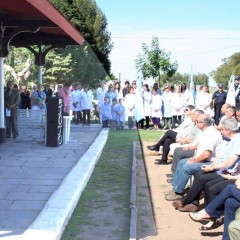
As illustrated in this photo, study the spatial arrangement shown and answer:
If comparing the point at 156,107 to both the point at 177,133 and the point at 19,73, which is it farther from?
the point at 19,73

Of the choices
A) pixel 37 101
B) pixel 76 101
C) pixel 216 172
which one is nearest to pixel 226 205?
pixel 216 172

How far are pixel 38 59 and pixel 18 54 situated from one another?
65.4ft

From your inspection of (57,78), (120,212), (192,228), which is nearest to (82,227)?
(120,212)

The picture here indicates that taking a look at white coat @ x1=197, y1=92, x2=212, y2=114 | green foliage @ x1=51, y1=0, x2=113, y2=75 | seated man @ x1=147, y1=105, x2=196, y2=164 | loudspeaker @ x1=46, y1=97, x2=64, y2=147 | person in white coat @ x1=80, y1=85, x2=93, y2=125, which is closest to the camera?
seated man @ x1=147, y1=105, x2=196, y2=164

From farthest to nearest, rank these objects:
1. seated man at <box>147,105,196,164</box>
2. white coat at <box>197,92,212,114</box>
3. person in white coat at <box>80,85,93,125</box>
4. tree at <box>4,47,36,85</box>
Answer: tree at <box>4,47,36,85</box>, person in white coat at <box>80,85,93,125</box>, white coat at <box>197,92,212,114</box>, seated man at <box>147,105,196,164</box>

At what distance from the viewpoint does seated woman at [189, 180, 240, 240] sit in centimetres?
495

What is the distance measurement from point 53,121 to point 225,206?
6.77 meters

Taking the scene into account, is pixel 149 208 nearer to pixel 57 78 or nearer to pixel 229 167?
pixel 229 167

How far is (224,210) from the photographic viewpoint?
5125 mm

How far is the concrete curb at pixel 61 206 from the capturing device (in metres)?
4.78

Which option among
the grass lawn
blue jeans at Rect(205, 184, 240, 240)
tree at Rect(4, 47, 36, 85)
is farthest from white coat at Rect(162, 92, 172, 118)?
tree at Rect(4, 47, 36, 85)

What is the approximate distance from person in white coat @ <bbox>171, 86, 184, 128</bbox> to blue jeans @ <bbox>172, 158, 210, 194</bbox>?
35.0 feet

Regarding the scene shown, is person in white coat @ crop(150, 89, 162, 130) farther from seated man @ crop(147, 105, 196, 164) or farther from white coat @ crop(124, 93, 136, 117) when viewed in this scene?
seated man @ crop(147, 105, 196, 164)

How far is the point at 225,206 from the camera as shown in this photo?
16.6 ft
